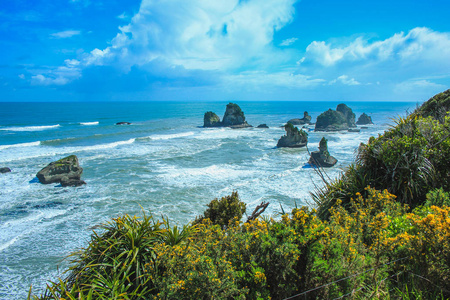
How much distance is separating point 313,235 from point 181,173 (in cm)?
2320

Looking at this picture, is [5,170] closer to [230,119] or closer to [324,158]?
[324,158]

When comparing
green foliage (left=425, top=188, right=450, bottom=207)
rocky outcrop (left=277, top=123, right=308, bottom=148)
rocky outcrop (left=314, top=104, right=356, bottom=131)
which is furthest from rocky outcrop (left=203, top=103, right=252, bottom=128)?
green foliage (left=425, top=188, right=450, bottom=207)

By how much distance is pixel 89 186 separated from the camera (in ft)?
74.5

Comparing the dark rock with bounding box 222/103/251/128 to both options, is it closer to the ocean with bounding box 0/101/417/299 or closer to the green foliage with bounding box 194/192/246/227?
the ocean with bounding box 0/101/417/299

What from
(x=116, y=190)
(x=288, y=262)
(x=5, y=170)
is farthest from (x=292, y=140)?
(x=288, y=262)

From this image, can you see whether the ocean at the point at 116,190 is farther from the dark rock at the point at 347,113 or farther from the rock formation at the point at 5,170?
the dark rock at the point at 347,113

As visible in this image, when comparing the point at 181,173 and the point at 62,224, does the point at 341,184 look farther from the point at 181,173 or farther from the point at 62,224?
the point at 181,173

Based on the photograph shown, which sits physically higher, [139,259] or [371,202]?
[371,202]

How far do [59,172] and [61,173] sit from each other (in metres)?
0.22

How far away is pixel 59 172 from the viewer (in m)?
24.3

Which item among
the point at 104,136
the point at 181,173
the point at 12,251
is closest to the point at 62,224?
the point at 12,251

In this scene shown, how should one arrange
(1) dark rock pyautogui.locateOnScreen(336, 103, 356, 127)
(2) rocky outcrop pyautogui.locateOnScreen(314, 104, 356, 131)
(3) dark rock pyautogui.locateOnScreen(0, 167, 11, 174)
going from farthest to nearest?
(1) dark rock pyautogui.locateOnScreen(336, 103, 356, 127), (2) rocky outcrop pyautogui.locateOnScreen(314, 104, 356, 131), (3) dark rock pyautogui.locateOnScreen(0, 167, 11, 174)

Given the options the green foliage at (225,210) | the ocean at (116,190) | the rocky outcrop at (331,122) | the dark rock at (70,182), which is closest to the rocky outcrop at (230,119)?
the rocky outcrop at (331,122)

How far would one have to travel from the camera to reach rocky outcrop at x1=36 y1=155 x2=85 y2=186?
76.7 feet
